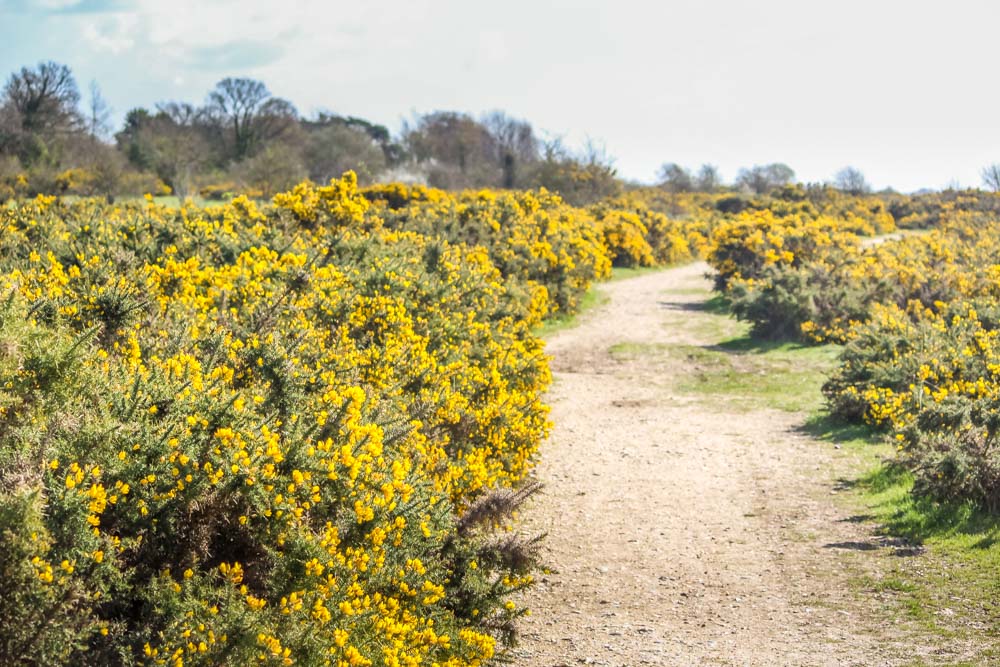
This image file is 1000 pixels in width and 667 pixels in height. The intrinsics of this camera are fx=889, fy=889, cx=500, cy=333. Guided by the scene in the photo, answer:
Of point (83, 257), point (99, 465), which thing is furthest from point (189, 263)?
point (99, 465)

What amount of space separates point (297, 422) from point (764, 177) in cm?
6904

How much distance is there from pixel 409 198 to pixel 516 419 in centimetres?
2077

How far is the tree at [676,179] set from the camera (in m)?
66.9

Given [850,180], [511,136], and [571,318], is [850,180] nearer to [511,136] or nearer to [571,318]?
[511,136]

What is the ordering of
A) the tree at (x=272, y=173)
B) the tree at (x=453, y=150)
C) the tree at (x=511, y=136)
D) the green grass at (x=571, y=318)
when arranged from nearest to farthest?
1. the green grass at (x=571, y=318)
2. the tree at (x=272, y=173)
3. the tree at (x=453, y=150)
4. the tree at (x=511, y=136)

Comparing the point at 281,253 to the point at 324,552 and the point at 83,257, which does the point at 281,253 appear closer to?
the point at 83,257

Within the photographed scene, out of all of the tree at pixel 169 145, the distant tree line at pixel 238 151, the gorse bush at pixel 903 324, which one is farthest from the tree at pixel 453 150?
the gorse bush at pixel 903 324

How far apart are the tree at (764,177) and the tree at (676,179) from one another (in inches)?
189

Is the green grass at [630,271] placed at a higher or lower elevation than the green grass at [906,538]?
higher

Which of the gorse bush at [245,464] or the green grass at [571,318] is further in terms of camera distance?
the green grass at [571,318]

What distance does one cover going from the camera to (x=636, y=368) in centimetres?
1495

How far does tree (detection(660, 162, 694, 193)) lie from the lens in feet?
220

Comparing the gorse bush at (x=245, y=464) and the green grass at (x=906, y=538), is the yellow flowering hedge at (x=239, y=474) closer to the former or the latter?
the gorse bush at (x=245, y=464)

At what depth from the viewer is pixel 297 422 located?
527 centimetres
